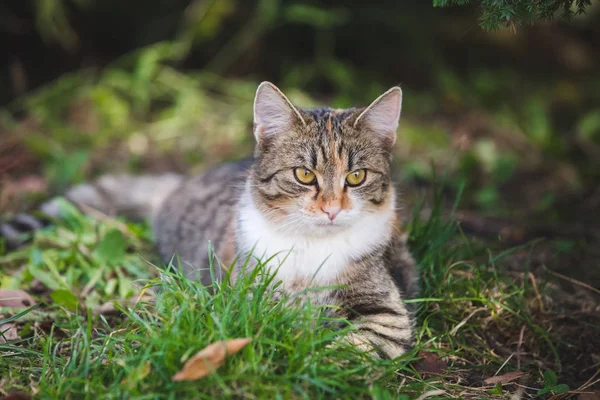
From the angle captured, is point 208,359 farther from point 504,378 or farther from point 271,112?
point 504,378

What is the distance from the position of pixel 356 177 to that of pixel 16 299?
209cm

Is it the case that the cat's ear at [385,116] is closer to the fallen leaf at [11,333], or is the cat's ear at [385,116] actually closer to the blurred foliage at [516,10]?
the blurred foliage at [516,10]

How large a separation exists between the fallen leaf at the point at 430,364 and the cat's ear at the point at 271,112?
54.2 inches

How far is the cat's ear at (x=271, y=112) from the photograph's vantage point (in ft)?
10.9

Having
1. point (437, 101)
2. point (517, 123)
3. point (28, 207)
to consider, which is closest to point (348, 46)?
point (437, 101)

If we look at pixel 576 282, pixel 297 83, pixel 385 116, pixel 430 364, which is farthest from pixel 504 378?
pixel 297 83

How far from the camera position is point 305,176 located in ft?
10.8

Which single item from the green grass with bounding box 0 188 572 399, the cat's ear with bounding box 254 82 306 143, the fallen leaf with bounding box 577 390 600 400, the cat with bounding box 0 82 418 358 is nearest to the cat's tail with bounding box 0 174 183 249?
the green grass with bounding box 0 188 572 399

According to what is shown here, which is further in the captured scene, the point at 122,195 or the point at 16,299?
the point at 122,195

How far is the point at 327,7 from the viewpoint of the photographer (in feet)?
25.5

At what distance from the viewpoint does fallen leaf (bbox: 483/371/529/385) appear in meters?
3.13

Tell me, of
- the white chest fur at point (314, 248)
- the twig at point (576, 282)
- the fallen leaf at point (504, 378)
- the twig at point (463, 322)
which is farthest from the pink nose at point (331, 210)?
the twig at point (576, 282)

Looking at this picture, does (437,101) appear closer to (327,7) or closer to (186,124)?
(327,7)

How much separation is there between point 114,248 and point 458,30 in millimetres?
6054
